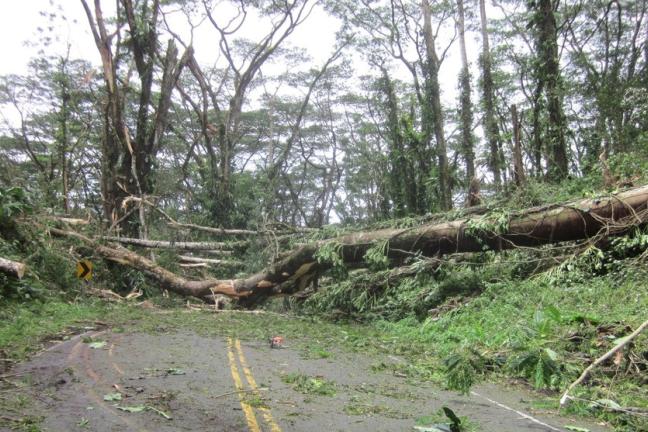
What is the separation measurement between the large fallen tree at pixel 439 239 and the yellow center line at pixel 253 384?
14.1 feet

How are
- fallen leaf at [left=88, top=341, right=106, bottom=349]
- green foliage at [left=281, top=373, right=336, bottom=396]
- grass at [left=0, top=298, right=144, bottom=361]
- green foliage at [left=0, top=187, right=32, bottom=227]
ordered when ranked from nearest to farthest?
green foliage at [left=281, top=373, right=336, bottom=396], grass at [left=0, top=298, right=144, bottom=361], fallen leaf at [left=88, top=341, right=106, bottom=349], green foliage at [left=0, top=187, right=32, bottom=227]

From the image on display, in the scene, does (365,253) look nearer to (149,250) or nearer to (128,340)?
(128,340)

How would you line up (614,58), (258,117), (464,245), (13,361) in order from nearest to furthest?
(13,361) < (464,245) < (614,58) < (258,117)

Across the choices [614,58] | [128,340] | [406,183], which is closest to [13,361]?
[128,340]

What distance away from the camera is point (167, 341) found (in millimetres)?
8094

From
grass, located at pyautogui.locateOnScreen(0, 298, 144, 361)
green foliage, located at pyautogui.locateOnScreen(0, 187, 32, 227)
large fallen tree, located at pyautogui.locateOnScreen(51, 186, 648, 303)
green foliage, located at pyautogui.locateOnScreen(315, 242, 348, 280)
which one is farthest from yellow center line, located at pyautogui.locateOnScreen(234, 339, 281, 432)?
green foliage, located at pyautogui.locateOnScreen(0, 187, 32, 227)

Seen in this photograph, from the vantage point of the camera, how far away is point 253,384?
5617 mm

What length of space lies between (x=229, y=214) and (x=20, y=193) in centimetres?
774

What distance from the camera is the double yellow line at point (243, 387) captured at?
4.30 meters

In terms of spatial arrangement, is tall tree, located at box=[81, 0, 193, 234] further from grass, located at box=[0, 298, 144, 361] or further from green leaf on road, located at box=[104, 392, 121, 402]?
green leaf on road, located at box=[104, 392, 121, 402]

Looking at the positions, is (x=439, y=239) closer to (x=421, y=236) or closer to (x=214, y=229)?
(x=421, y=236)

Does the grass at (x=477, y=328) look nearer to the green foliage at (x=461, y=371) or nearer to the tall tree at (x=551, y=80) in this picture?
the green foliage at (x=461, y=371)

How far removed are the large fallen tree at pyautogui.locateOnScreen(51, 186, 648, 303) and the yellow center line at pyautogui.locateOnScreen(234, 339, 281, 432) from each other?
169 inches

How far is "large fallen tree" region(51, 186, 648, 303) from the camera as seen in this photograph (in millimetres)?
8844
